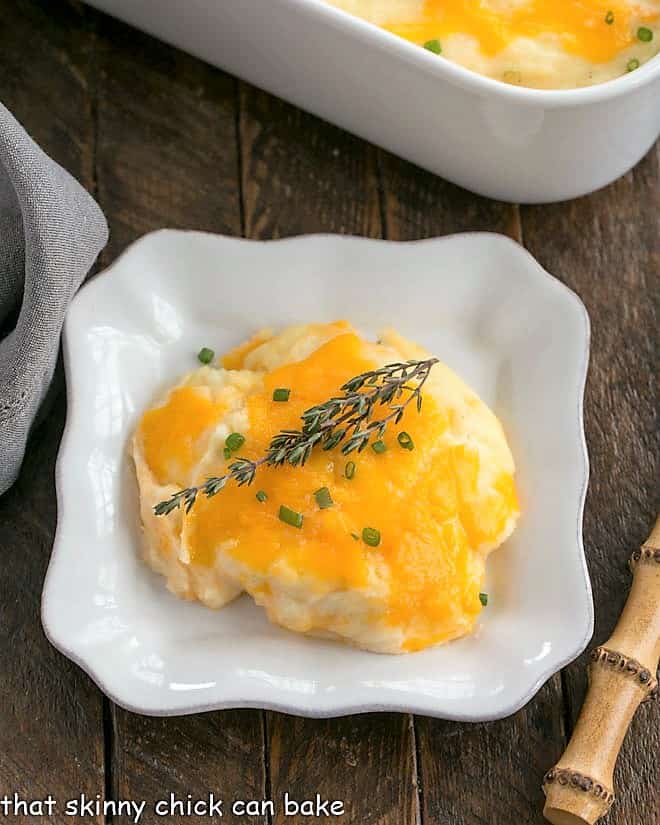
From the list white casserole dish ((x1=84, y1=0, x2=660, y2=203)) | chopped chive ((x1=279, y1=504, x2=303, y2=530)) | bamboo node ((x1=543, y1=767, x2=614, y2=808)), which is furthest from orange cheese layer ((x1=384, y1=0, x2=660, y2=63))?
bamboo node ((x1=543, y1=767, x2=614, y2=808))

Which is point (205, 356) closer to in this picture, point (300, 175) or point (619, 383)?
point (300, 175)


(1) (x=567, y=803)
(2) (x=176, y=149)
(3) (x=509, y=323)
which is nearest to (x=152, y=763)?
(1) (x=567, y=803)

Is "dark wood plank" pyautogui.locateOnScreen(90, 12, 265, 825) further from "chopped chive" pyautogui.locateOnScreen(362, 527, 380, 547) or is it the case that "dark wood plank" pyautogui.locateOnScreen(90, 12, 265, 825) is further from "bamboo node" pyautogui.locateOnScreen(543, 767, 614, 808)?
A: "bamboo node" pyautogui.locateOnScreen(543, 767, 614, 808)

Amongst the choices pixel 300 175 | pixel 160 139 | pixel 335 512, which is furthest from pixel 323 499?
pixel 160 139

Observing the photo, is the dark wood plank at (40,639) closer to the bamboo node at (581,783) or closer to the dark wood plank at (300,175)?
the dark wood plank at (300,175)

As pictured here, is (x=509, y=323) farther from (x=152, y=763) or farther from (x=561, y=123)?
(x=152, y=763)

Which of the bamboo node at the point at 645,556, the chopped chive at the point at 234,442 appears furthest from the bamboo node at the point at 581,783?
the chopped chive at the point at 234,442
